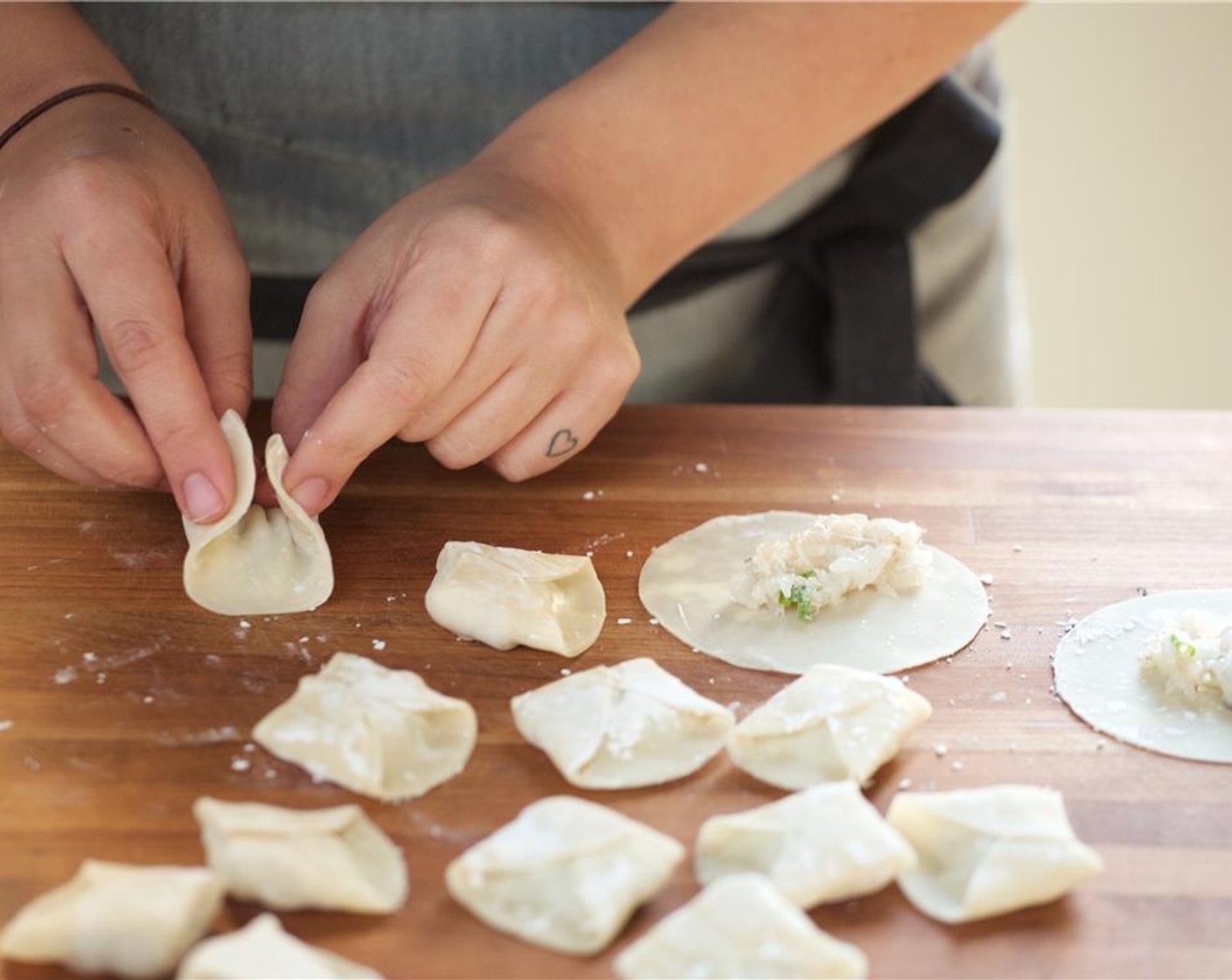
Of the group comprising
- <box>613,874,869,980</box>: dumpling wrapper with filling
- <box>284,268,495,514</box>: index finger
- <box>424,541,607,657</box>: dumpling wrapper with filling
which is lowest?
<box>424,541,607,657</box>: dumpling wrapper with filling

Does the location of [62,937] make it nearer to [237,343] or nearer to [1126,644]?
[237,343]

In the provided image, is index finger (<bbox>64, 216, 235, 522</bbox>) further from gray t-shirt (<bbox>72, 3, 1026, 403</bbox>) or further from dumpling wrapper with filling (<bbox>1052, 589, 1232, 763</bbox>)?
dumpling wrapper with filling (<bbox>1052, 589, 1232, 763</bbox>)

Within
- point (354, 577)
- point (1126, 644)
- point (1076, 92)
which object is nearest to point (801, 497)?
point (1126, 644)

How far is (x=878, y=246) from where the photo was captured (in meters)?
1.92

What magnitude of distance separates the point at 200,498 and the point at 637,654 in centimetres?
42

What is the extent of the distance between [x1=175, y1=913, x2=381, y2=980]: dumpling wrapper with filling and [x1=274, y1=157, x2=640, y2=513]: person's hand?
0.53 metres

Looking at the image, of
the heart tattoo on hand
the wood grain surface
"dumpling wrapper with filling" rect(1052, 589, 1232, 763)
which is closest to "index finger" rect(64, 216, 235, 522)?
the wood grain surface

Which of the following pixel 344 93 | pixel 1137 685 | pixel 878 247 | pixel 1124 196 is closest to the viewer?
pixel 1137 685

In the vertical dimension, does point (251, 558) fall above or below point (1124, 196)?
above

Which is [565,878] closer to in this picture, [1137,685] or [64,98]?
[1137,685]

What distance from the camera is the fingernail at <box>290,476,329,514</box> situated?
1403 millimetres

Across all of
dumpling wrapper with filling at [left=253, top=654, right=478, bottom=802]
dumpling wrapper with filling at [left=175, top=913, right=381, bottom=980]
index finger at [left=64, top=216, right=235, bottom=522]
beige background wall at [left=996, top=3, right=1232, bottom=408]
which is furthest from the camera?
beige background wall at [left=996, top=3, right=1232, bottom=408]

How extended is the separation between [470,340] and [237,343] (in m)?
0.24

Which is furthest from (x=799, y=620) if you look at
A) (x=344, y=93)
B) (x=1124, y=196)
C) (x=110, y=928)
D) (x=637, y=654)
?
(x=1124, y=196)
